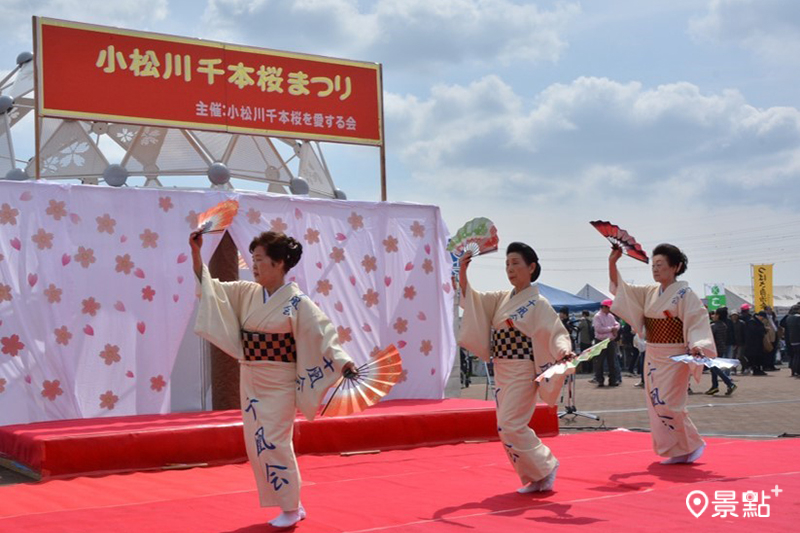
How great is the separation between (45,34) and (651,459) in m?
6.57

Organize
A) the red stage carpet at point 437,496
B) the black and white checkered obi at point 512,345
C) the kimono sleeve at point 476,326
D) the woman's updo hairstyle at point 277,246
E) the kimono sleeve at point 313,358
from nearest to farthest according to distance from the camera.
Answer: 1. the red stage carpet at point 437,496
2. the kimono sleeve at point 313,358
3. the woman's updo hairstyle at point 277,246
4. the black and white checkered obi at point 512,345
5. the kimono sleeve at point 476,326

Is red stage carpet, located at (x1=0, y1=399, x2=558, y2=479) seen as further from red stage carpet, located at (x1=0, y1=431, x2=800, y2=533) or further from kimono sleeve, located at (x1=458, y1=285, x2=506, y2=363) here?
kimono sleeve, located at (x1=458, y1=285, x2=506, y2=363)

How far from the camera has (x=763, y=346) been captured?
19266 mm

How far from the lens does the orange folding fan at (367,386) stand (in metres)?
4.61

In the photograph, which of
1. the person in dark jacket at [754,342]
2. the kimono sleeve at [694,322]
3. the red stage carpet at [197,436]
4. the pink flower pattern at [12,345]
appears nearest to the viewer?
the kimono sleeve at [694,322]

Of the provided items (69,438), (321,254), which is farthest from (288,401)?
(321,254)

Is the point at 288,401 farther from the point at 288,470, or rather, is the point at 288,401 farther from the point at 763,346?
the point at 763,346

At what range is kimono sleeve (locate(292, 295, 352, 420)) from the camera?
4.64m

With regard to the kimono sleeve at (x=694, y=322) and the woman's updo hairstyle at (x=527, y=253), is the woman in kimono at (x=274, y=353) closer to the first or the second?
the woman's updo hairstyle at (x=527, y=253)

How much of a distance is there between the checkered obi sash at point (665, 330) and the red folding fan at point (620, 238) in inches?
20.1

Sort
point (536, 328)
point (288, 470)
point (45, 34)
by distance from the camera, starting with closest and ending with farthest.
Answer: point (288, 470)
point (536, 328)
point (45, 34)

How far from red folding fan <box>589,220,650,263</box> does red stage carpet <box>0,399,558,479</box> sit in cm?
263

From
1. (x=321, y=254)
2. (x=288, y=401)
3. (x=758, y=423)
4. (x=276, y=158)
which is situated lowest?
(x=758, y=423)

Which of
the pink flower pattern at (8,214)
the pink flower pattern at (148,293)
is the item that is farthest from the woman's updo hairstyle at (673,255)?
the pink flower pattern at (8,214)
